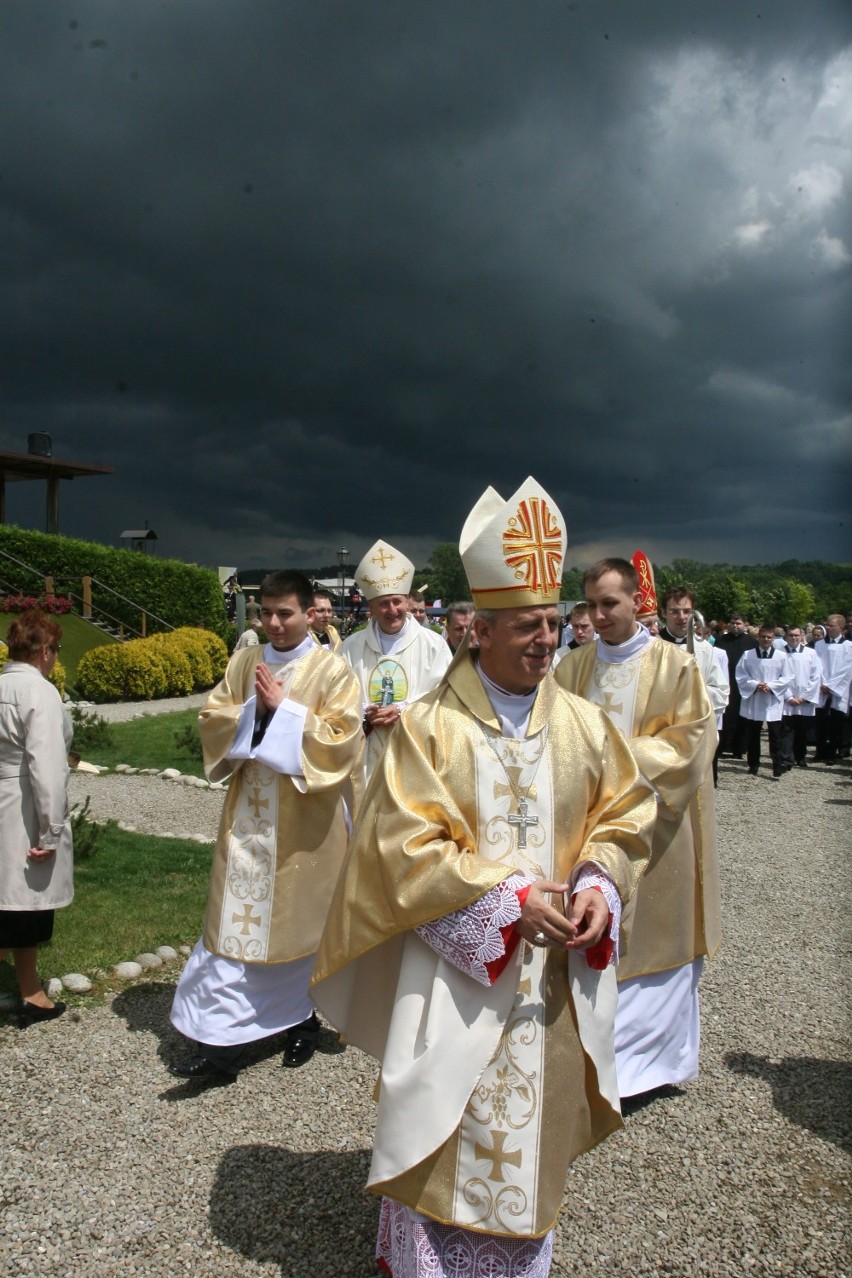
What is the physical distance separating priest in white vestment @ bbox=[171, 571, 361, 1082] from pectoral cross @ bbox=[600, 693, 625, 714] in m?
1.20

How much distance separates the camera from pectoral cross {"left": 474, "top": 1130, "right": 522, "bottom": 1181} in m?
2.50

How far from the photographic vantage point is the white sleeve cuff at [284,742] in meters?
4.41

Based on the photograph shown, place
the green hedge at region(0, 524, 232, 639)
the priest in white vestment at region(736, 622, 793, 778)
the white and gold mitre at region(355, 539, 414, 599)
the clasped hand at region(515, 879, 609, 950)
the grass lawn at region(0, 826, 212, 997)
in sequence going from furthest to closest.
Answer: the green hedge at region(0, 524, 232, 639) < the priest in white vestment at region(736, 622, 793, 778) < the white and gold mitre at region(355, 539, 414, 599) < the grass lawn at region(0, 826, 212, 997) < the clasped hand at region(515, 879, 609, 950)

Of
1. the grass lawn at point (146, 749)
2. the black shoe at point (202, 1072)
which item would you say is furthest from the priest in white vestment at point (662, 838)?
the grass lawn at point (146, 749)

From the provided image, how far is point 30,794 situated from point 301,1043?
180cm

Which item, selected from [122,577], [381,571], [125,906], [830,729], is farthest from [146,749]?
[122,577]

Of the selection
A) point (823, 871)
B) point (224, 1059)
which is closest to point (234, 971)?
point (224, 1059)

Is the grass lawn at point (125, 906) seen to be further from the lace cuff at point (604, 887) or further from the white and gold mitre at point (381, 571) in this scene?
the lace cuff at point (604, 887)

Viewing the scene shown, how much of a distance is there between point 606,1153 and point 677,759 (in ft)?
5.20

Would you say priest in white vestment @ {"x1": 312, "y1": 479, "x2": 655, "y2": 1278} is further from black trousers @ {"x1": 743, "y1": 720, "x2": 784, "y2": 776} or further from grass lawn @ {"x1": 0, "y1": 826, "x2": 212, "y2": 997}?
black trousers @ {"x1": 743, "y1": 720, "x2": 784, "y2": 776}

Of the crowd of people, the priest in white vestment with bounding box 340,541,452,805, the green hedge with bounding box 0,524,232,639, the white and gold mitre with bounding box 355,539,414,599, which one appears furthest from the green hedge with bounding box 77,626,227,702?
the crowd of people

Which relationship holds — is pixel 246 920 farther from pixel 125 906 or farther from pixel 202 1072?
pixel 125 906

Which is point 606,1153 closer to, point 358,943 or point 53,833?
point 358,943

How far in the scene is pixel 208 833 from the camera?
9.67 m
